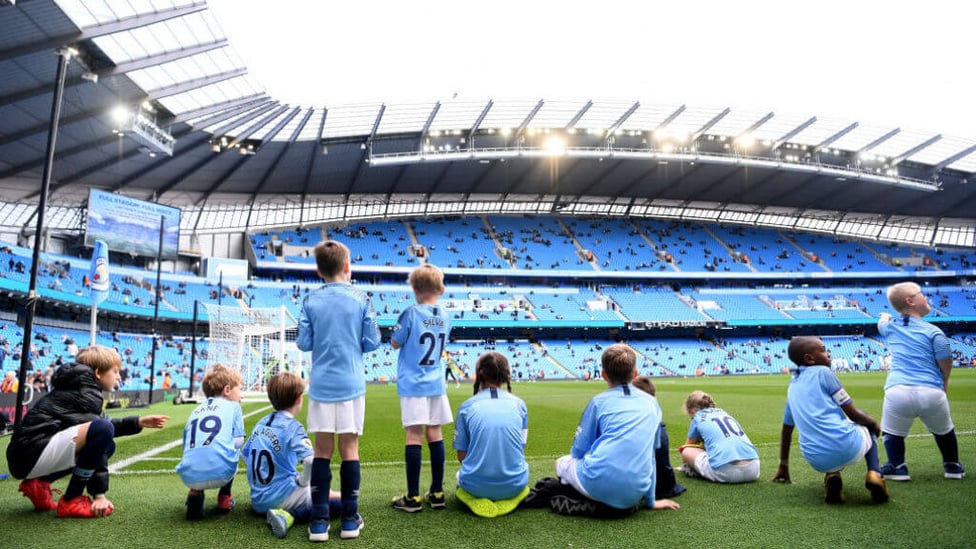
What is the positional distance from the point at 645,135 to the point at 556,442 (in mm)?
34715

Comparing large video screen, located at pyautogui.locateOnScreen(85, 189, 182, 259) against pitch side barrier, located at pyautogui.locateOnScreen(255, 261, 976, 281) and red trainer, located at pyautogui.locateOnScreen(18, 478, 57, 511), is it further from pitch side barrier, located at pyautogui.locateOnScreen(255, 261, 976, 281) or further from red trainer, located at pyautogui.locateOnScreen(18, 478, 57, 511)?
red trainer, located at pyautogui.locateOnScreen(18, 478, 57, 511)

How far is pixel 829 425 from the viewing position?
4.22 meters

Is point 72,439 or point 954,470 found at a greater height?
point 72,439

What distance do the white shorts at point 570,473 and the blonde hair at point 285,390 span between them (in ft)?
6.53

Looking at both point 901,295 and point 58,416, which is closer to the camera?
point 58,416

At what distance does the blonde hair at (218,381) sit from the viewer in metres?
4.30

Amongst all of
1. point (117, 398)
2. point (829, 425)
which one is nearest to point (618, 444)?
point (829, 425)

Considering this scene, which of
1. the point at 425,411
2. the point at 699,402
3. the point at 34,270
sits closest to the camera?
the point at 425,411

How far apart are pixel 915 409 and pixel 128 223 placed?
4310cm

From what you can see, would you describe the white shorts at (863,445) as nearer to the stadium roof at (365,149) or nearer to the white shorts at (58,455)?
the white shorts at (58,455)

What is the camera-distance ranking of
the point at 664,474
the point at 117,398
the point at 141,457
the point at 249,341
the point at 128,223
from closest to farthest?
the point at 664,474 → the point at 141,457 → the point at 117,398 → the point at 249,341 → the point at 128,223

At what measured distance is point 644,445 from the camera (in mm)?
3805

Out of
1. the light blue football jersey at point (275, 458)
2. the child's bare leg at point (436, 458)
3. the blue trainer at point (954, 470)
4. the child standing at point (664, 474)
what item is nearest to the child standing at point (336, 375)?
the light blue football jersey at point (275, 458)

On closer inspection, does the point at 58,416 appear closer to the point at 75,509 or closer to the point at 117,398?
the point at 75,509
